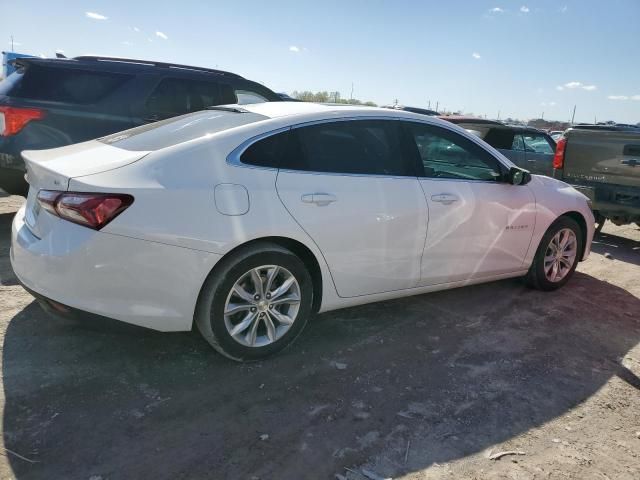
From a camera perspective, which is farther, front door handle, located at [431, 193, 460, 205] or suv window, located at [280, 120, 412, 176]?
front door handle, located at [431, 193, 460, 205]

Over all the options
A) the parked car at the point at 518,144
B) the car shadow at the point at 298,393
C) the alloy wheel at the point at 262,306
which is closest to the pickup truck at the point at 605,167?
the parked car at the point at 518,144

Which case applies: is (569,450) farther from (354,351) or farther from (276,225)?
(276,225)

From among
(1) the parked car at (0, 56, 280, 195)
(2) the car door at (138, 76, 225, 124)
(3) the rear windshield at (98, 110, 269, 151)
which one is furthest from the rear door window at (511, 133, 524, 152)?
(3) the rear windshield at (98, 110, 269, 151)

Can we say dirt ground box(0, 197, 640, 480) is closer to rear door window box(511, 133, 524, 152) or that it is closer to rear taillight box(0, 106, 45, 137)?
rear taillight box(0, 106, 45, 137)

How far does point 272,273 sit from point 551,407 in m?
1.83

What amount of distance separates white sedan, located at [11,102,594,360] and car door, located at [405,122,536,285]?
0.01 meters

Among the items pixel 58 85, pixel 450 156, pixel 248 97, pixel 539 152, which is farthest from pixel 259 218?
pixel 539 152

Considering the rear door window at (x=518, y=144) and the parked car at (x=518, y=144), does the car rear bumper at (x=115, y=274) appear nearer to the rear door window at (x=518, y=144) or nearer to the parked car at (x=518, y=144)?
the parked car at (x=518, y=144)

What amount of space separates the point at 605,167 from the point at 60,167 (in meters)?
6.64

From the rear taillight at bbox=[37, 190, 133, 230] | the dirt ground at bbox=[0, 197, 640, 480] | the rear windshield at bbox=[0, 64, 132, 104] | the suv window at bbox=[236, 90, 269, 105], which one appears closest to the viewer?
the dirt ground at bbox=[0, 197, 640, 480]

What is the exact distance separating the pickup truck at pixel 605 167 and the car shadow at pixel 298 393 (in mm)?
3150

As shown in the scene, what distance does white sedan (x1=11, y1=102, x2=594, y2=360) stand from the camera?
267 cm

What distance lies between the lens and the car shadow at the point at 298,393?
2352mm

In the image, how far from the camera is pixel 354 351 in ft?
11.3
